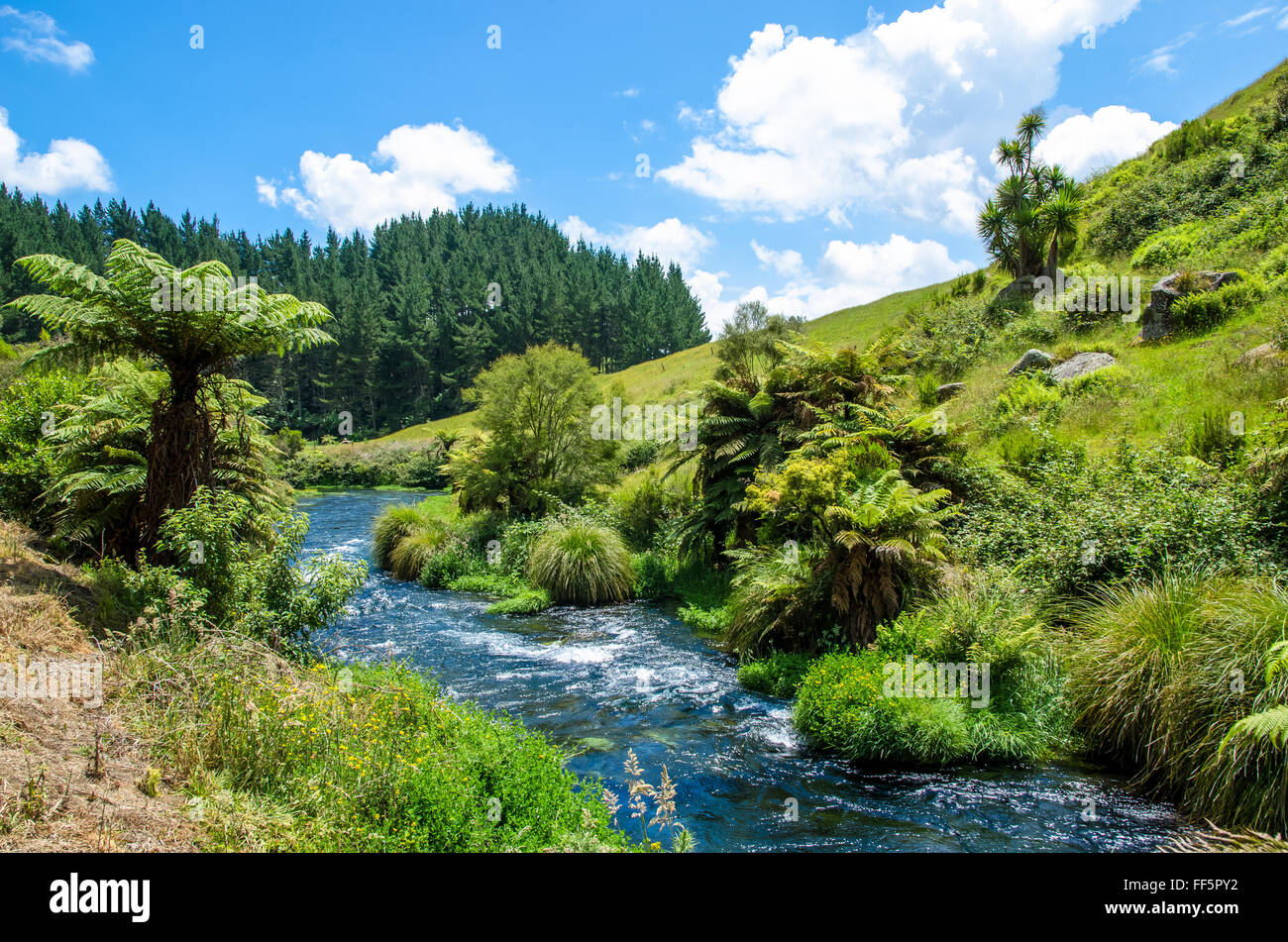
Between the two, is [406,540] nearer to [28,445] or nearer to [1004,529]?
[28,445]

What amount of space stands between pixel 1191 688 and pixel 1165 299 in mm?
15725

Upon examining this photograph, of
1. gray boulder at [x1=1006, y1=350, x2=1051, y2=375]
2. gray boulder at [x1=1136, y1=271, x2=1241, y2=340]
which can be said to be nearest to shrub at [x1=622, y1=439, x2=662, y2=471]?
gray boulder at [x1=1006, y1=350, x2=1051, y2=375]

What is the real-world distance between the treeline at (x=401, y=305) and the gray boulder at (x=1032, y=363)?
61.6m

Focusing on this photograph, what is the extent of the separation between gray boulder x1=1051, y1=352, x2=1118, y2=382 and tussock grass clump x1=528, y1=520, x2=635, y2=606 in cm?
1250

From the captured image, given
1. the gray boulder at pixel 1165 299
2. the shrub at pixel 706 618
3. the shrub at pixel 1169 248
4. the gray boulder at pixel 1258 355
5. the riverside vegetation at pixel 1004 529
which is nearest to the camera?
the riverside vegetation at pixel 1004 529

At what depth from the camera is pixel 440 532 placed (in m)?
22.2

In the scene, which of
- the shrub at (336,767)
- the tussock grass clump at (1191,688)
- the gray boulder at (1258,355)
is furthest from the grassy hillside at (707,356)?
the shrub at (336,767)

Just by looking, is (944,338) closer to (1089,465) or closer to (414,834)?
(1089,465)

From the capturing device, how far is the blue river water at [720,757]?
6.43 meters

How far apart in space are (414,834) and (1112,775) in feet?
23.7

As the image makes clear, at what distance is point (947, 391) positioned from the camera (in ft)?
67.7

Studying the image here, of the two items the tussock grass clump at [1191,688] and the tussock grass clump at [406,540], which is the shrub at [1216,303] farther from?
Result: the tussock grass clump at [406,540]

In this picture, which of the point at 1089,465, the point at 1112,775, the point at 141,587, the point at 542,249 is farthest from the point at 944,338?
the point at 542,249
